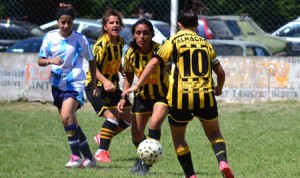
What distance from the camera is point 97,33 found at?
2002 centimetres

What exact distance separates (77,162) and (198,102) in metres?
2.00

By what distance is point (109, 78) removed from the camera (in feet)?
31.0

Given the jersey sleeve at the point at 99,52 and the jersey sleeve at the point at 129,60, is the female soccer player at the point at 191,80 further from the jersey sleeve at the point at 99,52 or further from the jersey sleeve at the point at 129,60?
the jersey sleeve at the point at 99,52

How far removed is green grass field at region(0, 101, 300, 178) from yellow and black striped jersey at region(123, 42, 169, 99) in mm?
799

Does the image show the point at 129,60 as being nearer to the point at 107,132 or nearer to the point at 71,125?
the point at 71,125

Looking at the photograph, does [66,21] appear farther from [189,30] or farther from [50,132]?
[50,132]

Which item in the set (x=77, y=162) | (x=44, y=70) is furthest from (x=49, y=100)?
(x=77, y=162)

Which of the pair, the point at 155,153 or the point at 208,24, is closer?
the point at 155,153

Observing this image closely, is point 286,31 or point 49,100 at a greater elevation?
point 286,31

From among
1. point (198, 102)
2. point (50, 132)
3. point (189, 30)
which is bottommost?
point (50, 132)

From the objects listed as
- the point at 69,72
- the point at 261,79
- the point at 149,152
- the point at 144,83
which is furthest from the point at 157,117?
the point at 261,79

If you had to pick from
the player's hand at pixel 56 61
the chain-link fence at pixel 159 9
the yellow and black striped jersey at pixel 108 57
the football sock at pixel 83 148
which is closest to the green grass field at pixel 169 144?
the football sock at pixel 83 148

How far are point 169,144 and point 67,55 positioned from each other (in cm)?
245

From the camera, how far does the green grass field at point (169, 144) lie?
8.22 m
